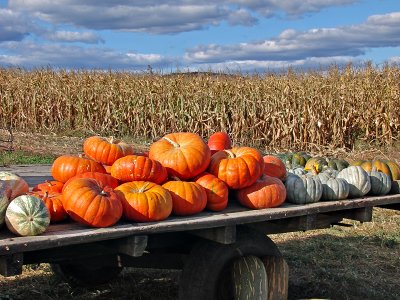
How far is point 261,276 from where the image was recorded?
13.3ft

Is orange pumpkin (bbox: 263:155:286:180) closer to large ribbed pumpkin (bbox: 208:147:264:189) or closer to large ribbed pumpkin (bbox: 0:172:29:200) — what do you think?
large ribbed pumpkin (bbox: 208:147:264:189)

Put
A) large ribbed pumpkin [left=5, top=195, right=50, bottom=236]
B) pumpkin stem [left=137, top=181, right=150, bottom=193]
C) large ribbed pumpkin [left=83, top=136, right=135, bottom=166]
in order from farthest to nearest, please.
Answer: large ribbed pumpkin [left=83, top=136, right=135, bottom=166], pumpkin stem [left=137, top=181, right=150, bottom=193], large ribbed pumpkin [left=5, top=195, right=50, bottom=236]

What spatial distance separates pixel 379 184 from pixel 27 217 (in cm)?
285

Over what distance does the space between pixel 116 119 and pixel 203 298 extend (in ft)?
47.4

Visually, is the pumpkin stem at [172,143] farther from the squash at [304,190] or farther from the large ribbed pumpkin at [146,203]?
the squash at [304,190]

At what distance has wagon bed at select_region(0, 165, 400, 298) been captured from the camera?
10.1 ft

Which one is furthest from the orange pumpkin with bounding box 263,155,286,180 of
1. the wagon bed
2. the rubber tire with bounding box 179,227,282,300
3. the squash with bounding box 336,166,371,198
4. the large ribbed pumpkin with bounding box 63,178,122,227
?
the large ribbed pumpkin with bounding box 63,178,122,227

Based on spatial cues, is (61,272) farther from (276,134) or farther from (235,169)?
(276,134)

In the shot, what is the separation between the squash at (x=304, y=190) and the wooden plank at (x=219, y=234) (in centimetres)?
77

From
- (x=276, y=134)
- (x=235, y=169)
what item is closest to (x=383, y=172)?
(x=235, y=169)

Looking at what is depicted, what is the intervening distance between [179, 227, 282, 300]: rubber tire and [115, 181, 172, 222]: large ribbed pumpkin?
19.7 inches

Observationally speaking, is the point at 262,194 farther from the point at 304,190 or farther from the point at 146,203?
the point at 146,203

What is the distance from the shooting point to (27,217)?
122 inches

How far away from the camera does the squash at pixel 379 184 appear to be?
190 inches
